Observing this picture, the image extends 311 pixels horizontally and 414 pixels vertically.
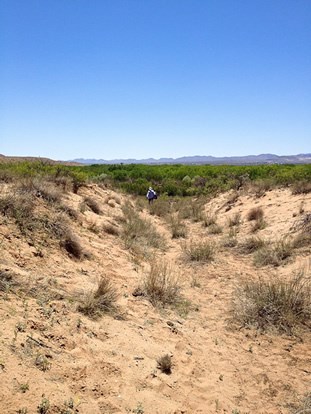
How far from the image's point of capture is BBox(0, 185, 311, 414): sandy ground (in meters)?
3.25

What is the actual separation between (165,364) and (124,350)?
54 centimetres

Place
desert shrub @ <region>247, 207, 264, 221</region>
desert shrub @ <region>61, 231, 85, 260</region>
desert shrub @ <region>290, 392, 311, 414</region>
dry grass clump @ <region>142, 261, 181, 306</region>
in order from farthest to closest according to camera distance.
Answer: desert shrub @ <region>247, 207, 264, 221</region> < desert shrub @ <region>61, 231, 85, 260</region> < dry grass clump @ <region>142, 261, 181, 306</region> < desert shrub @ <region>290, 392, 311, 414</region>

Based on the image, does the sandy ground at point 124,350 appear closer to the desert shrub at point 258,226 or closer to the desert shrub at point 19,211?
the desert shrub at point 19,211

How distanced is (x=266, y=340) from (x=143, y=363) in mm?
2003

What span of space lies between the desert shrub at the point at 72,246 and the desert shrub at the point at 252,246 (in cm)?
466

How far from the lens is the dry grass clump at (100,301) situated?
4828mm

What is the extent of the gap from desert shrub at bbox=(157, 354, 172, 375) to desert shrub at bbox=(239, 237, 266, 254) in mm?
5949

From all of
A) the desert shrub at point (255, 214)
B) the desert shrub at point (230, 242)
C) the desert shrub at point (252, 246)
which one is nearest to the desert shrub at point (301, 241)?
the desert shrub at point (252, 246)

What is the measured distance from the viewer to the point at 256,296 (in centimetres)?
583

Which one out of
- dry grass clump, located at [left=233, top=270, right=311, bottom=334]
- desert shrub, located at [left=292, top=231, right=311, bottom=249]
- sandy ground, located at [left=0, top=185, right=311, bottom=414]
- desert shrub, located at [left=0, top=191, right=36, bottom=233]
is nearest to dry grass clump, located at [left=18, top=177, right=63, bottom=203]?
desert shrub, located at [left=0, top=191, right=36, bottom=233]

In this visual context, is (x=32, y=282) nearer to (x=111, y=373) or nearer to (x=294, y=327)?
(x=111, y=373)

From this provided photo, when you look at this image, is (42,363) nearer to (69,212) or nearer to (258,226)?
(69,212)

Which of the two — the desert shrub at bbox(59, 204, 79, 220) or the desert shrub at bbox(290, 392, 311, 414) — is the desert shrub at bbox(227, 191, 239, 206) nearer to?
the desert shrub at bbox(59, 204, 79, 220)

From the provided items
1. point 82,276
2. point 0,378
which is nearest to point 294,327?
point 82,276
